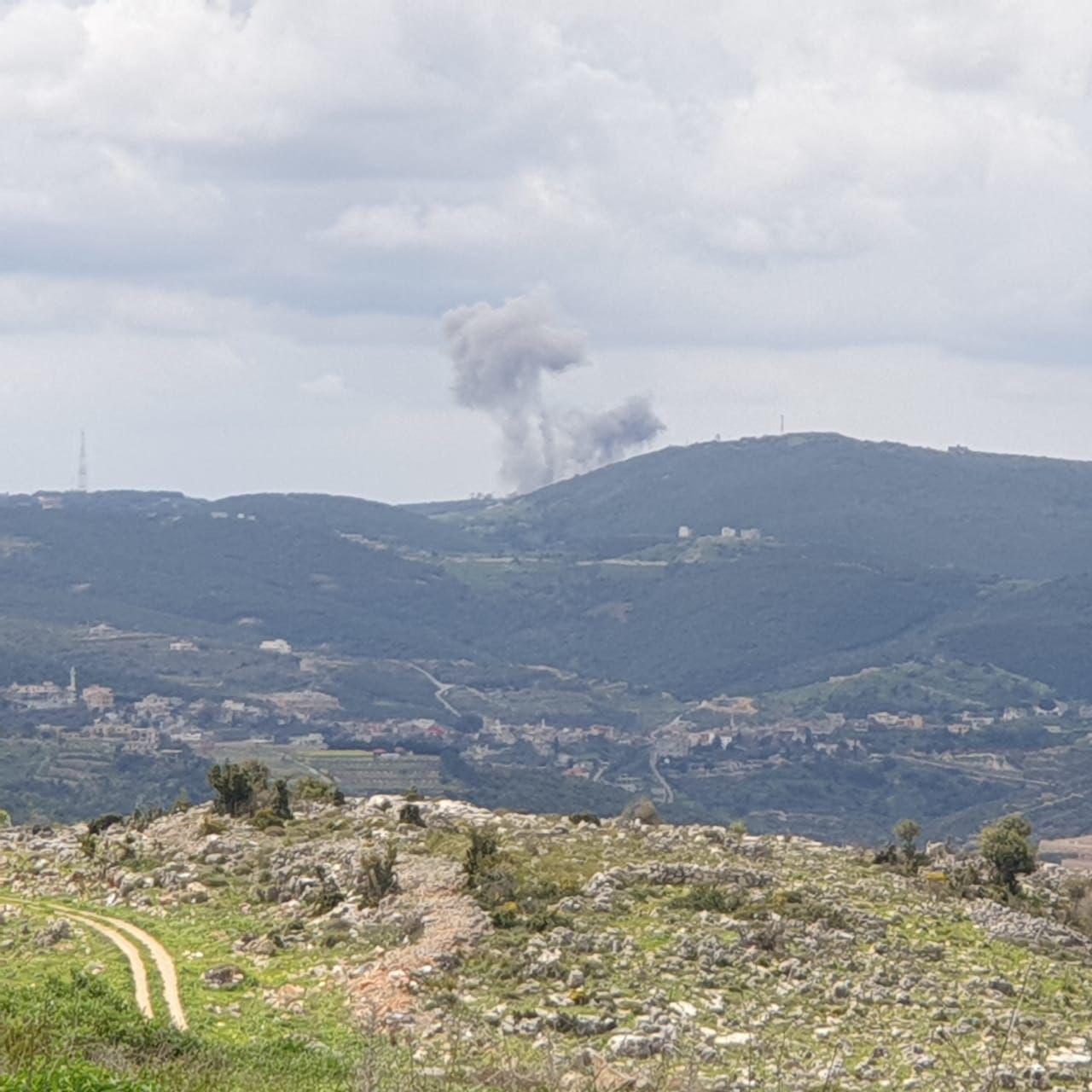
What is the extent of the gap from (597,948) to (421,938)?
8.48 feet

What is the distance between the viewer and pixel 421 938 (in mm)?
27203

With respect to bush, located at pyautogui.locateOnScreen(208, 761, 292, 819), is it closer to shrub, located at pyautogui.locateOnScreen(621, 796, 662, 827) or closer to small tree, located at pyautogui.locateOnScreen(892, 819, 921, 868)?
shrub, located at pyautogui.locateOnScreen(621, 796, 662, 827)

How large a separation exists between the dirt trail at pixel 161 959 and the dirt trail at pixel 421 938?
7.49ft

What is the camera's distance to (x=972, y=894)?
31406 mm

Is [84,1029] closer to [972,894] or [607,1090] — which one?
[607,1090]

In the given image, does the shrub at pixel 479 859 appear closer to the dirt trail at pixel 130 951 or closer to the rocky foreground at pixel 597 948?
the rocky foreground at pixel 597 948

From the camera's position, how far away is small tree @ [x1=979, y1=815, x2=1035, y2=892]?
32.5m

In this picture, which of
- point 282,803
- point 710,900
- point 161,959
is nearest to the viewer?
point 161,959

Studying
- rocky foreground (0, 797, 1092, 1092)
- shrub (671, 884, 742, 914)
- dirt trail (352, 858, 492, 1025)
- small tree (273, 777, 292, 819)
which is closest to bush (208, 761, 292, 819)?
small tree (273, 777, 292, 819)

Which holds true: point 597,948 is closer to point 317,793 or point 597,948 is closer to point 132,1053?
point 132,1053

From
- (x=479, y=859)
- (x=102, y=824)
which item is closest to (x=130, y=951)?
(x=479, y=859)

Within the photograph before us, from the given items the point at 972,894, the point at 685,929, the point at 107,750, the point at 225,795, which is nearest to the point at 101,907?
the point at 225,795

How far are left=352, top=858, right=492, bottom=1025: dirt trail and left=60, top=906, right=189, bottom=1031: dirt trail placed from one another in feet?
7.49

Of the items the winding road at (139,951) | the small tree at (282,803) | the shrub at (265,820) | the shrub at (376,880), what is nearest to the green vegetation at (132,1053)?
the winding road at (139,951)
